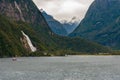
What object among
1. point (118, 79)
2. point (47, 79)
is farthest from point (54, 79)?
point (118, 79)

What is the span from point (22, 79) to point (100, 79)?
32995mm

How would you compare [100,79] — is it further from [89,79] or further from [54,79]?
[54,79]

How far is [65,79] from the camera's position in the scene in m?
153

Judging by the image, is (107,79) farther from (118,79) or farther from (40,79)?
(40,79)

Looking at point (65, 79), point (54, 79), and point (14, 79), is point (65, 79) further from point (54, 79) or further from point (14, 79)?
point (14, 79)

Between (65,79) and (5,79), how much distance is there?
25752 mm

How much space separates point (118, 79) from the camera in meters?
154

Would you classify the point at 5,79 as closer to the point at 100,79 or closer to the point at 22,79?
the point at 22,79

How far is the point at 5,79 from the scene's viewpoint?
156125 millimetres

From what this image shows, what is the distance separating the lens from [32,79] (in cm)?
15625

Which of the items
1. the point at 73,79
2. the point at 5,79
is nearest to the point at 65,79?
the point at 73,79

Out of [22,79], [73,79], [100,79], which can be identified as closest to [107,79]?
[100,79]

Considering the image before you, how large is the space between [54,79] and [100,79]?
1936 cm

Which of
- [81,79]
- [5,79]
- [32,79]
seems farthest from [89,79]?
[5,79]
